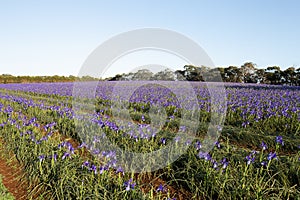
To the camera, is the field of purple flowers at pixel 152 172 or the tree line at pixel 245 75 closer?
the field of purple flowers at pixel 152 172

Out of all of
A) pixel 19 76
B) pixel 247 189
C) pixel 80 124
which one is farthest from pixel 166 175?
pixel 19 76

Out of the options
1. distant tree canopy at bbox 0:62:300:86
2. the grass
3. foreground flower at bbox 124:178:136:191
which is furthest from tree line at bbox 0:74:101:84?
foreground flower at bbox 124:178:136:191

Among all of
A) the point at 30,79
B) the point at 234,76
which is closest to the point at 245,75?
the point at 234,76

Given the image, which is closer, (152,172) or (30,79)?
(152,172)

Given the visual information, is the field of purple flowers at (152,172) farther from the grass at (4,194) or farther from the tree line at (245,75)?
the tree line at (245,75)

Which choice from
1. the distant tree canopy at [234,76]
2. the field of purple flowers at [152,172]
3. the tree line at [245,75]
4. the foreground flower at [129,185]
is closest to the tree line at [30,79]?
the distant tree canopy at [234,76]

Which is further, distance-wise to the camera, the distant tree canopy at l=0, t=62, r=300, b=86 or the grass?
the distant tree canopy at l=0, t=62, r=300, b=86

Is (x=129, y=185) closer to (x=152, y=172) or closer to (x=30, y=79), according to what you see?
(x=152, y=172)

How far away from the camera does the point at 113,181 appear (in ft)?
12.0

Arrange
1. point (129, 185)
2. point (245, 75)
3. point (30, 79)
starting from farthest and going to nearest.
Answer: point (30, 79)
point (245, 75)
point (129, 185)

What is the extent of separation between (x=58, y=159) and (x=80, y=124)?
9.05 feet

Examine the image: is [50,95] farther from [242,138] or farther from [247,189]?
[247,189]

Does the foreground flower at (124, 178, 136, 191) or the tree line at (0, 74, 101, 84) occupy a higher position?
the tree line at (0, 74, 101, 84)

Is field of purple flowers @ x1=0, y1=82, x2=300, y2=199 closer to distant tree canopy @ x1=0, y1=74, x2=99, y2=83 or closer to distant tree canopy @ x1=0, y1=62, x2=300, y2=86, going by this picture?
distant tree canopy @ x1=0, y1=62, x2=300, y2=86
